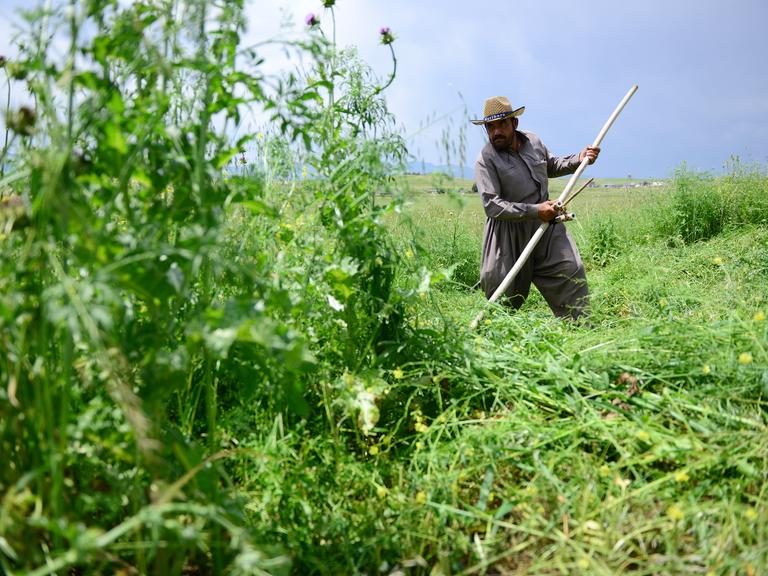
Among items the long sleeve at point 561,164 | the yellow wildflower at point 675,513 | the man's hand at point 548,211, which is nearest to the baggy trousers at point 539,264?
the man's hand at point 548,211

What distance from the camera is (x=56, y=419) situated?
1482 mm

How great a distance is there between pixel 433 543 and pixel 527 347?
4.45 feet

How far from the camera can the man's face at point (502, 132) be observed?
4.71 metres

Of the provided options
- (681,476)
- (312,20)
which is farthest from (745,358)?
(312,20)

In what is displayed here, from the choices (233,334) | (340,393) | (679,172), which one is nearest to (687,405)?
(340,393)

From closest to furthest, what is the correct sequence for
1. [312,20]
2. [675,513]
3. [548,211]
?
[675,513]
[312,20]
[548,211]

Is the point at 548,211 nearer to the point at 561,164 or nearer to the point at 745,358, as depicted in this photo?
the point at 561,164

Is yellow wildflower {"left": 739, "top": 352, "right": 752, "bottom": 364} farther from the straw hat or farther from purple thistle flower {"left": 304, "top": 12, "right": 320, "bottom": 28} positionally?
the straw hat

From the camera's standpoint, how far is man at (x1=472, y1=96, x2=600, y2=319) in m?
4.66

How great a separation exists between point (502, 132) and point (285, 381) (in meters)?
3.38

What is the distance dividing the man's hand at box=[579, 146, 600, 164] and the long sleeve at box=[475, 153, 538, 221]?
2.18 feet

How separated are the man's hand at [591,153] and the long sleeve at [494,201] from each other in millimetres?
664

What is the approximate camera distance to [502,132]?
15.4ft

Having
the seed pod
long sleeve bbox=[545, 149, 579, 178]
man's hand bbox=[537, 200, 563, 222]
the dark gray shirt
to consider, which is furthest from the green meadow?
long sleeve bbox=[545, 149, 579, 178]
